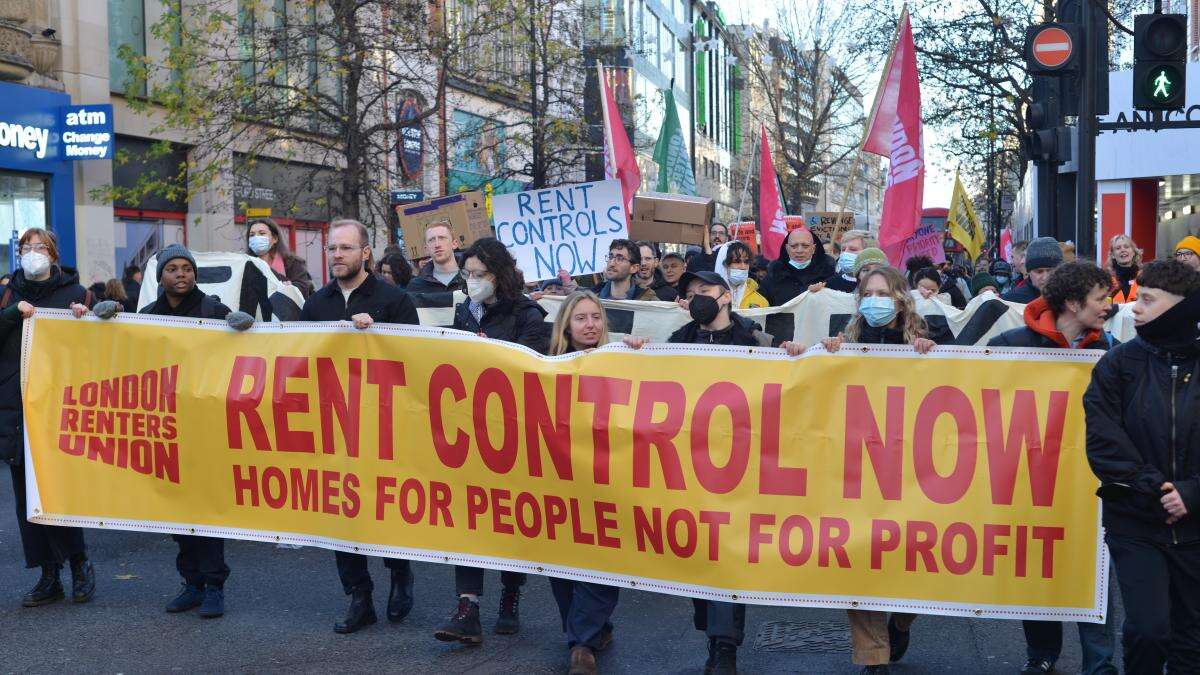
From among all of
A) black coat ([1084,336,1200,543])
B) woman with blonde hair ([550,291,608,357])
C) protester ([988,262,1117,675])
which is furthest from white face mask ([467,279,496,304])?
black coat ([1084,336,1200,543])

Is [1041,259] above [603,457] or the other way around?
above

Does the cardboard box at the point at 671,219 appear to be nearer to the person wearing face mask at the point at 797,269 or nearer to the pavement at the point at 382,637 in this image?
the person wearing face mask at the point at 797,269

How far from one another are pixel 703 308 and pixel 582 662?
154cm

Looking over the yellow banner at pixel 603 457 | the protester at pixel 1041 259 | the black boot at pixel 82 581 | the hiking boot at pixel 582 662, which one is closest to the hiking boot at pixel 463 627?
the yellow banner at pixel 603 457

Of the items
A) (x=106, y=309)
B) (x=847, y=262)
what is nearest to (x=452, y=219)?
(x=847, y=262)

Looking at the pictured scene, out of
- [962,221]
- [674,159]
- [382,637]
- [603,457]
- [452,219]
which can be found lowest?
[382,637]

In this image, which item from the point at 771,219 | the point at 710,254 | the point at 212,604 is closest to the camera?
the point at 212,604

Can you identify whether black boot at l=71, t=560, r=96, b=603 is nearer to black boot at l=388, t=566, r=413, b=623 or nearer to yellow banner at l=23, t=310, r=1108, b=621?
yellow banner at l=23, t=310, r=1108, b=621

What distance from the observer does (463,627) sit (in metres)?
6.16

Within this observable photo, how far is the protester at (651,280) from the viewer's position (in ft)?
33.3

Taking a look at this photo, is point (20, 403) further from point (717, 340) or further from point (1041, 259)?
point (1041, 259)

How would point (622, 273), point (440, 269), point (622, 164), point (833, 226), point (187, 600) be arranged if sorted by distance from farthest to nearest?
point (833, 226)
point (622, 164)
point (622, 273)
point (440, 269)
point (187, 600)

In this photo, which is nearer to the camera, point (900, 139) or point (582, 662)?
point (582, 662)

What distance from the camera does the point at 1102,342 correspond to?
18.0ft
